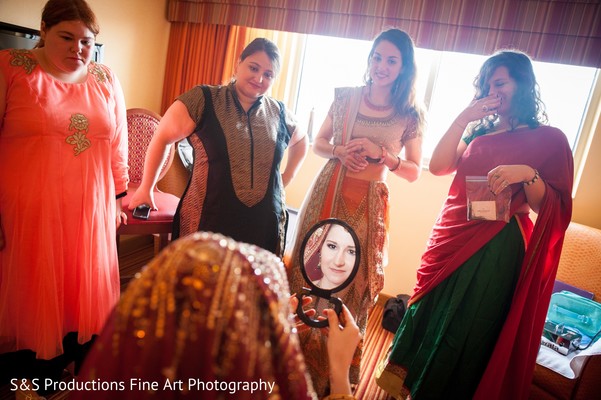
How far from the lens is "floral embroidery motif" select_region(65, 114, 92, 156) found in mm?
1279

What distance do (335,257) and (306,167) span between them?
2.02 m

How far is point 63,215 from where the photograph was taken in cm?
132

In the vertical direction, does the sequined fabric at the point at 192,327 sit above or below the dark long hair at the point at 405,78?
below

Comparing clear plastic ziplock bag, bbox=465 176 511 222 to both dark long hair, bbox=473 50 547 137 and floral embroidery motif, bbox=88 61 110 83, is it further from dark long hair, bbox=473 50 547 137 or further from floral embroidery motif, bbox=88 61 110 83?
floral embroidery motif, bbox=88 61 110 83

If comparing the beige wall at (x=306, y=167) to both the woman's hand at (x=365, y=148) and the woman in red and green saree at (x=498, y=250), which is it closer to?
A: the woman in red and green saree at (x=498, y=250)

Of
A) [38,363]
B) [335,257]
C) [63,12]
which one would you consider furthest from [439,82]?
[38,363]

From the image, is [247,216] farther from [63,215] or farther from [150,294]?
[150,294]

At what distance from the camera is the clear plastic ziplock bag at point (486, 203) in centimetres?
140

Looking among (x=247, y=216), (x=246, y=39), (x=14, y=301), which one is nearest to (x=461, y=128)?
(x=247, y=216)

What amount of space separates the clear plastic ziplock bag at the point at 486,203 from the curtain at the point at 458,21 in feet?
4.39

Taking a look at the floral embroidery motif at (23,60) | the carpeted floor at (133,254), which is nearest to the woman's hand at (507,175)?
the floral embroidery motif at (23,60)

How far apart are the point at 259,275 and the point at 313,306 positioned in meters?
0.73

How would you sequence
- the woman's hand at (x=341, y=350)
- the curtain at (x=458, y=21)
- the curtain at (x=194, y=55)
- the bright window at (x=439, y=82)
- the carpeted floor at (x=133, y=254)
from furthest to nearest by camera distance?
the curtain at (x=194, y=55) → the carpeted floor at (x=133, y=254) → the bright window at (x=439, y=82) → the curtain at (x=458, y=21) → the woman's hand at (x=341, y=350)

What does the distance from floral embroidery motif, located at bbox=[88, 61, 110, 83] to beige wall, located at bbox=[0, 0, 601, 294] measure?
1.37m
